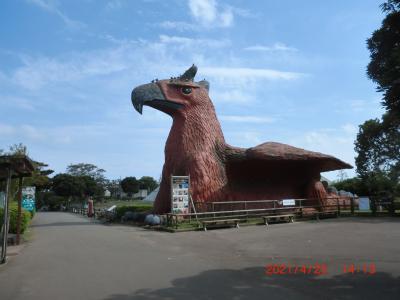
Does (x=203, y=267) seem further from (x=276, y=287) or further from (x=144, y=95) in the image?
(x=144, y=95)

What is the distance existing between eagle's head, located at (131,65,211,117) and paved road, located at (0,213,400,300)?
913cm

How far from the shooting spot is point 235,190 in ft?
68.3

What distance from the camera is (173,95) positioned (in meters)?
20.3

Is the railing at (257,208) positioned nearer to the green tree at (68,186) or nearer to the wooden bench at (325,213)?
the wooden bench at (325,213)

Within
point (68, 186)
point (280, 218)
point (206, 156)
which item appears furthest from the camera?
point (68, 186)

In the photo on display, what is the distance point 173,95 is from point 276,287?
15.4 meters

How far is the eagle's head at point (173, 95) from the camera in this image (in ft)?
65.6

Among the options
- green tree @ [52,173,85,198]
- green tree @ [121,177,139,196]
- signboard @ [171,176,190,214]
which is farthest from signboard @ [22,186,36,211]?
green tree @ [121,177,139,196]

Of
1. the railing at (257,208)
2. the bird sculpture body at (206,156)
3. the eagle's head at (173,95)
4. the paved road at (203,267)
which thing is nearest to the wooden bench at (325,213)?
the railing at (257,208)

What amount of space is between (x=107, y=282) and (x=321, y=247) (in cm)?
569

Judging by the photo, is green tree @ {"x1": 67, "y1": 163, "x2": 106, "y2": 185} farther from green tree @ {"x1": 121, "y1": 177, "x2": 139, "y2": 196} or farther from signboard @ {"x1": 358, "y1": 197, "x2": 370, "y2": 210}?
signboard @ {"x1": 358, "y1": 197, "x2": 370, "y2": 210}

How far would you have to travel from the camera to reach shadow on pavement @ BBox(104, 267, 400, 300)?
5.54 metres

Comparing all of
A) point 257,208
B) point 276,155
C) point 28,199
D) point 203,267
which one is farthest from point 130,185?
point 203,267

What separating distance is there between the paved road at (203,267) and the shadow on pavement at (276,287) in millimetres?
14
